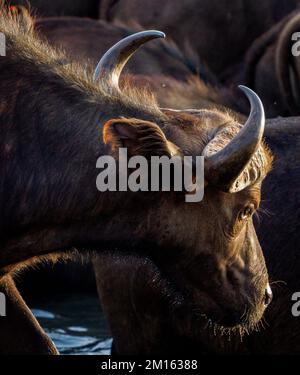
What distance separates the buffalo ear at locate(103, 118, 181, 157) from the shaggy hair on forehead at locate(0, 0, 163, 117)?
0.30 meters

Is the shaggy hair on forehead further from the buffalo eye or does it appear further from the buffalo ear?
the buffalo eye

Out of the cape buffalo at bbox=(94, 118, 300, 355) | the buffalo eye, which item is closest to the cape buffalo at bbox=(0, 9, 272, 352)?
the buffalo eye

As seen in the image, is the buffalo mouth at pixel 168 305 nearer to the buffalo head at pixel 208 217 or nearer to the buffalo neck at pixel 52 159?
the buffalo head at pixel 208 217

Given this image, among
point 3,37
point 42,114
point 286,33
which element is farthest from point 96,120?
point 286,33

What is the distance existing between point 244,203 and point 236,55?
6.45 m

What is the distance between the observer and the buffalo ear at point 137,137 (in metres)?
4.82

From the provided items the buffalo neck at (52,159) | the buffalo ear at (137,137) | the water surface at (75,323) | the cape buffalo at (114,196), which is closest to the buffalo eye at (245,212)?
the cape buffalo at (114,196)

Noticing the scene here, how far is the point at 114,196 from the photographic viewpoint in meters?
5.11

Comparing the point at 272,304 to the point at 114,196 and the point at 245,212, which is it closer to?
the point at 245,212

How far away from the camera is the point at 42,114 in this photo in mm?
5242

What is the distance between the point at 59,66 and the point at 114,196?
2.17 feet

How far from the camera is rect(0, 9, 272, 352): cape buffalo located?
5.12 meters

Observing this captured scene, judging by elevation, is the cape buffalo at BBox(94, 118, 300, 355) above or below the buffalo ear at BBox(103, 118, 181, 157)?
below

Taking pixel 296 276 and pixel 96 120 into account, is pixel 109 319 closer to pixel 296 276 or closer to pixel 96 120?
pixel 296 276
